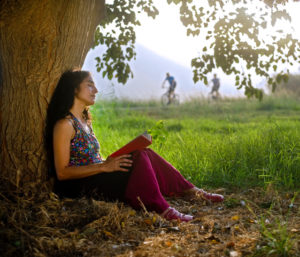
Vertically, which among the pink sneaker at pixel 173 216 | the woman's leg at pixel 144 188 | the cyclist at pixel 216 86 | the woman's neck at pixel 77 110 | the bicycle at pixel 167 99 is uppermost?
the cyclist at pixel 216 86

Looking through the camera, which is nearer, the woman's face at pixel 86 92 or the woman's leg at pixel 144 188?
the woman's leg at pixel 144 188

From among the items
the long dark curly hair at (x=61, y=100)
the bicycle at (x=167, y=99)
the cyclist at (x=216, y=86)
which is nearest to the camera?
the long dark curly hair at (x=61, y=100)

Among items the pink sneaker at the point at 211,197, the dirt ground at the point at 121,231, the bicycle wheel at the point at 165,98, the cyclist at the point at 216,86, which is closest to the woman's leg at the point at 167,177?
the pink sneaker at the point at 211,197

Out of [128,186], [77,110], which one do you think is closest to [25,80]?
[77,110]

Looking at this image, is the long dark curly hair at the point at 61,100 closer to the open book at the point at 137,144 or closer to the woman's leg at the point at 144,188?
the open book at the point at 137,144

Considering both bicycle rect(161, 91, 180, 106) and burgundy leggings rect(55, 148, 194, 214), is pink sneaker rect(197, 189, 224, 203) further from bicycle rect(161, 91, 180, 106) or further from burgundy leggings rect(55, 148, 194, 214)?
bicycle rect(161, 91, 180, 106)

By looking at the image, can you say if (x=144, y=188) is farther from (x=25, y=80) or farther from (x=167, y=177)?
(x=25, y=80)

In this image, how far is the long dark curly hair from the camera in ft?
12.1

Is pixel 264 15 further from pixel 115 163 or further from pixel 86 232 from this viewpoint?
pixel 86 232

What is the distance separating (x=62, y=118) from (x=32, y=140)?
0.34 m

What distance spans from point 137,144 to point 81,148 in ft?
1.89

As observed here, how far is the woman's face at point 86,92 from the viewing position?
12.4ft

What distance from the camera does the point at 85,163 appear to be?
3.80m

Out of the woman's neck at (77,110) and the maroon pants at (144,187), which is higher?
the woman's neck at (77,110)
